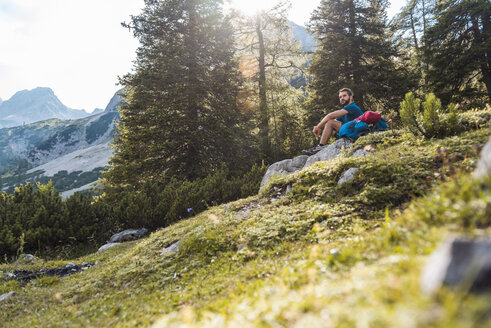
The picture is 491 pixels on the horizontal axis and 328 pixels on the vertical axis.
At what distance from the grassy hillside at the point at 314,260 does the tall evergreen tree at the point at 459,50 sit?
1232 centimetres

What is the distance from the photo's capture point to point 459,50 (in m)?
14.9

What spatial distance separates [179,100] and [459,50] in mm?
17365

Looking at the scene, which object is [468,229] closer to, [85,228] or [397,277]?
[397,277]

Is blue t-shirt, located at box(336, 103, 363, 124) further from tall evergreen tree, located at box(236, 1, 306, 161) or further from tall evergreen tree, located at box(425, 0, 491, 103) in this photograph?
tall evergreen tree, located at box(425, 0, 491, 103)

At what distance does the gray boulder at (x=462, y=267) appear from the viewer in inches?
43.0

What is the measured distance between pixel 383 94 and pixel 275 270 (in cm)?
1791

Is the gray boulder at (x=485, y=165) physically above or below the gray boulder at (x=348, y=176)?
above

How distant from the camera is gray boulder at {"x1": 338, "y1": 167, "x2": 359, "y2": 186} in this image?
5040 mm

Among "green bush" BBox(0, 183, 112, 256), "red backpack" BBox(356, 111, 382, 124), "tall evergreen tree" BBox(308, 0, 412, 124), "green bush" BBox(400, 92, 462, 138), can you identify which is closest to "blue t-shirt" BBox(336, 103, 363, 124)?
"red backpack" BBox(356, 111, 382, 124)

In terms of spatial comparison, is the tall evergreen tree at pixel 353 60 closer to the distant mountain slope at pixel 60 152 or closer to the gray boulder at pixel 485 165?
the gray boulder at pixel 485 165

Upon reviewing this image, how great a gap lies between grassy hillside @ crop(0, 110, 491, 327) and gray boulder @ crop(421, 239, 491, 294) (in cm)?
5

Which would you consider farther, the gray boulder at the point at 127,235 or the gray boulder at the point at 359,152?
the gray boulder at the point at 127,235

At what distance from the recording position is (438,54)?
15336 mm

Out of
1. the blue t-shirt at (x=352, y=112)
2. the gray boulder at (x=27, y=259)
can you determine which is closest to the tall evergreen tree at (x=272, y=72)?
the blue t-shirt at (x=352, y=112)
